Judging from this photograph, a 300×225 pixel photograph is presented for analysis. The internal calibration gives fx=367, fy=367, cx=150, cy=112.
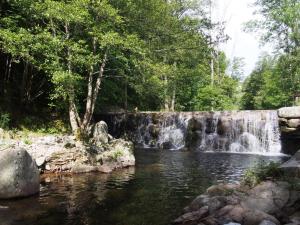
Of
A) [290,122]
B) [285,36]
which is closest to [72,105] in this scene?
[290,122]

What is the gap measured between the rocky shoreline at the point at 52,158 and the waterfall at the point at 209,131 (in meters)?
8.74

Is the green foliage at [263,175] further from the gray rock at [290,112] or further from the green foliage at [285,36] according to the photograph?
the green foliage at [285,36]

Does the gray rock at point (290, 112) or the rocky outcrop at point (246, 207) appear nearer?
the rocky outcrop at point (246, 207)

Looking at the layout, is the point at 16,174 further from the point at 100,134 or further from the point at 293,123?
the point at 293,123

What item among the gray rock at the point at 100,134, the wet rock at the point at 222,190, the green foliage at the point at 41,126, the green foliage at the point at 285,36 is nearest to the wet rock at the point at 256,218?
the wet rock at the point at 222,190

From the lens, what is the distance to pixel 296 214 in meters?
9.62

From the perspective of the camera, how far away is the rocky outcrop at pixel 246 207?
9.35 meters

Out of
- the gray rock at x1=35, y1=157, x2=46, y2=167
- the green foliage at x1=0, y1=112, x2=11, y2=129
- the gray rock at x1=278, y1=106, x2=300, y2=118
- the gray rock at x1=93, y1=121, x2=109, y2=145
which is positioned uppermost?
the gray rock at x1=278, y1=106, x2=300, y2=118

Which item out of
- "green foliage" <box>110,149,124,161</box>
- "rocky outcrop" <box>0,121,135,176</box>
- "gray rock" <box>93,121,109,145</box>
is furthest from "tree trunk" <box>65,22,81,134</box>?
"green foliage" <box>110,149,124,161</box>

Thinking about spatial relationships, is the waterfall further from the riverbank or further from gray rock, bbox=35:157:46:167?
the riverbank

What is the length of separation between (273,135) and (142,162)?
37.0 feet

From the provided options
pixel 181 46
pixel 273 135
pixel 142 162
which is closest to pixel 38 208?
pixel 142 162

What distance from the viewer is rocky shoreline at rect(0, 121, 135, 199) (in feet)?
41.7

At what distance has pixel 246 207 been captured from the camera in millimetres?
9922
